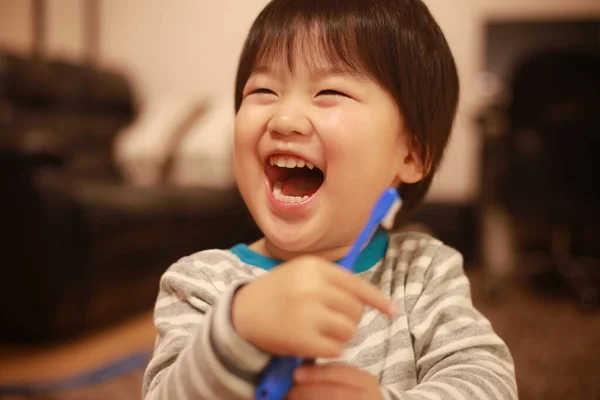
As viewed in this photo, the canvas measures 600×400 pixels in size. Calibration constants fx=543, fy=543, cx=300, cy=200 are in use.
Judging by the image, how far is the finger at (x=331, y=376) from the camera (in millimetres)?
374

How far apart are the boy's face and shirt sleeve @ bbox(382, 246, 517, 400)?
0.35ft

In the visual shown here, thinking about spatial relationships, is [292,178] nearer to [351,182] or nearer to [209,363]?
[351,182]

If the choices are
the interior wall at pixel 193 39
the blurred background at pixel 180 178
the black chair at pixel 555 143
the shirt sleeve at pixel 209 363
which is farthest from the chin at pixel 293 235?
the interior wall at pixel 193 39

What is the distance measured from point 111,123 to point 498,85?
1926 mm

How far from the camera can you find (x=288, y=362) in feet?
1.22

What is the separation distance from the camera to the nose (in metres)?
0.51

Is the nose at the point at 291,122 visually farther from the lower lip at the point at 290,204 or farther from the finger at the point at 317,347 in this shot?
the finger at the point at 317,347

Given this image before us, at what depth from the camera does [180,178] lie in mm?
2387

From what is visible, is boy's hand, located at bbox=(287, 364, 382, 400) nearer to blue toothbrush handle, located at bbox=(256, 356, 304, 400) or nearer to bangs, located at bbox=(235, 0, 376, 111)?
blue toothbrush handle, located at bbox=(256, 356, 304, 400)

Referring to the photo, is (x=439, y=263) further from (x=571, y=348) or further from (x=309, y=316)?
(x=571, y=348)

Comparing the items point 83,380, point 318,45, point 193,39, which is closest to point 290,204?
point 318,45

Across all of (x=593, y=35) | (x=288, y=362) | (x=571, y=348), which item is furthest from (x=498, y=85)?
(x=288, y=362)

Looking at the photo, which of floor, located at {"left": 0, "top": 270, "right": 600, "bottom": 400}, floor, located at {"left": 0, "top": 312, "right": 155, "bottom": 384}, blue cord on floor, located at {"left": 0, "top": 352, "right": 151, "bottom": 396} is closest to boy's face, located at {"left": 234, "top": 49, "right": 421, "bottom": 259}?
floor, located at {"left": 0, "top": 270, "right": 600, "bottom": 400}

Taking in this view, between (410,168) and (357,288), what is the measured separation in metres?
0.31
